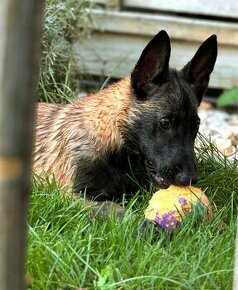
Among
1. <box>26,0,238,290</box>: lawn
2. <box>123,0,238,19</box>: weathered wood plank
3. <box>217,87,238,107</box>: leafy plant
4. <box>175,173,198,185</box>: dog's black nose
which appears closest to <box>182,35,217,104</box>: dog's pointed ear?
<box>26,0,238,290</box>: lawn

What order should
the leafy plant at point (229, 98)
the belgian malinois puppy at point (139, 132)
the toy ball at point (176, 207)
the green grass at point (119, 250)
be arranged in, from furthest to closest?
the belgian malinois puppy at point (139, 132) < the toy ball at point (176, 207) < the green grass at point (119, 250) < the leafy plant at point (229, 98)

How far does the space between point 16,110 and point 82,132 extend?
271cm

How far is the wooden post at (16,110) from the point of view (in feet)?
8.91

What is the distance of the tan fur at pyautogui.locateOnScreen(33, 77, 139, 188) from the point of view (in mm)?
5320

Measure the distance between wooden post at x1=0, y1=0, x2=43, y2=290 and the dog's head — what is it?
225 cm

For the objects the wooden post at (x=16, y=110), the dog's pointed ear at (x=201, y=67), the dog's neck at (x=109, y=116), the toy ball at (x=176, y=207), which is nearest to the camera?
the wooden post at (x=16, y=110)

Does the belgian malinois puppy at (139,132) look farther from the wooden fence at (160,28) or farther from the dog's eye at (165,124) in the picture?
the wooden fence at (160,28)

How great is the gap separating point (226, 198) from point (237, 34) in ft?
15.1

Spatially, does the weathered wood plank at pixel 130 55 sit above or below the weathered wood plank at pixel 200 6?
below

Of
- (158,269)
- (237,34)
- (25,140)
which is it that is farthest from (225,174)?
(237,34)

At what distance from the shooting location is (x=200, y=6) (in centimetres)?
984

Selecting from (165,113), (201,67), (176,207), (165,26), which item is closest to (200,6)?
(165,26)

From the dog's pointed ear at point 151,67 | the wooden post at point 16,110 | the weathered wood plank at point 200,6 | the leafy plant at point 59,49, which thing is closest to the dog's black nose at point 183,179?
the dog's pointed ear at point 151,67

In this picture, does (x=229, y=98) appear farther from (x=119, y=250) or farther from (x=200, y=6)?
(x=200, y=6)
